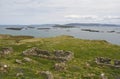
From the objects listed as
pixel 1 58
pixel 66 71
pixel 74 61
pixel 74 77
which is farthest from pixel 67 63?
pixel 1 58

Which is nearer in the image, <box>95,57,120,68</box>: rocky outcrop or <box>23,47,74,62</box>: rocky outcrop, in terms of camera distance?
<box>95,57,120,68</box>: rocky outcrop

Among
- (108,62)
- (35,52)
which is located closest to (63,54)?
(35,52)

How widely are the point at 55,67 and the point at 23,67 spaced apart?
5.29 m

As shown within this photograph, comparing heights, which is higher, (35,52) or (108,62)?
(35,52)

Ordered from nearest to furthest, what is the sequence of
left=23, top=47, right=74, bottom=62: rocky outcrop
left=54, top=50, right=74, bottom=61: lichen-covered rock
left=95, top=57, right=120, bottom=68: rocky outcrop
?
left=95, top=57, right=120, bottom=68: rocky outcrop
left=23, top=47, right=74, bottom=62: rocky outcrop
left=54, top=50, right=74, bottom=61: lichen-covered rock

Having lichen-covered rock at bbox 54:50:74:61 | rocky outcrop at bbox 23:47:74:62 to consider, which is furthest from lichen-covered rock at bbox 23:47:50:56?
lichen-covered rock at bbox 54:50:74:61

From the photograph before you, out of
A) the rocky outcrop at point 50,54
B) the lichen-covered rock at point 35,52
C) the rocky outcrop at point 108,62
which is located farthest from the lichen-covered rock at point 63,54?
the rocky outcrop at point 108,62

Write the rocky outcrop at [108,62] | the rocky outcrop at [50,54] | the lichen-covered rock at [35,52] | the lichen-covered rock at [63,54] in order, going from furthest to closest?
the lichen-covered rock at [35,52], the lichen-covered rock at [63,54], the rocky outcrop at [50,54], the rocky outcrop at [108,62]

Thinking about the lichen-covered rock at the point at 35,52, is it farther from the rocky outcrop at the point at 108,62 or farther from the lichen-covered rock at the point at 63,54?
the rocky outcrop at the point at 108,62

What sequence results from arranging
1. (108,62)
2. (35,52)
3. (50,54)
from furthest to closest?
(35,52)
(50,54)
(108,62)

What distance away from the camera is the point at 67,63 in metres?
46.5

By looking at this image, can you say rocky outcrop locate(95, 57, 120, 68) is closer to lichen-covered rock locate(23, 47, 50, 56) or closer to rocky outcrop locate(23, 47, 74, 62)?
rocky outcrop locate(23, 47, 74, 62)

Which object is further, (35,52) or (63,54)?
(35,52)

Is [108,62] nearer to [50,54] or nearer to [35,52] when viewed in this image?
[50,54]
